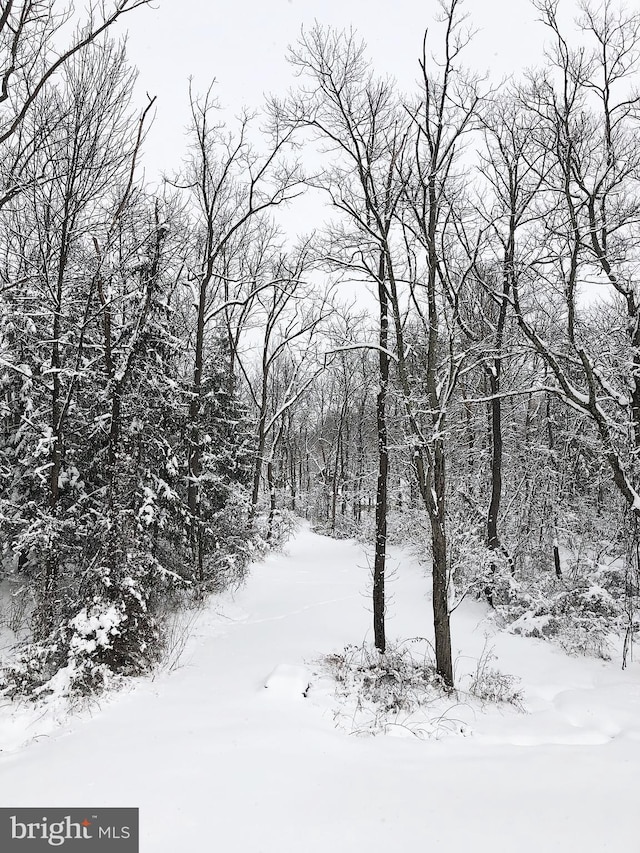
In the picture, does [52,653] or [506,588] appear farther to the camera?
[506,588]

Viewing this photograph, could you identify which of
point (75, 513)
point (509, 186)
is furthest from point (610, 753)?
point (509, 186)

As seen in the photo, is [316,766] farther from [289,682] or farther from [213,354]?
[213,354]

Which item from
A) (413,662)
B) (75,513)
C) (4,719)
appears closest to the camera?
(4,719)

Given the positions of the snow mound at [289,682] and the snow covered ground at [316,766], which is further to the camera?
the snow mound at [289,682]

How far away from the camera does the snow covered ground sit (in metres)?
3.33

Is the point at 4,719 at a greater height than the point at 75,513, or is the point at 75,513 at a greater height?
the point at 75,513

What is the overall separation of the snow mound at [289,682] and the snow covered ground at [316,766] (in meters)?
0.02

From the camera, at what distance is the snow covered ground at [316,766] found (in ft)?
10.9

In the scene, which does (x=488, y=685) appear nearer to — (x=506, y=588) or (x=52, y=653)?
(x=506, y=588)

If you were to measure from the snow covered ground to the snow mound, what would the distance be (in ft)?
0.08

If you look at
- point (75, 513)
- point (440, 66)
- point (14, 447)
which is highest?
point (440, 66)

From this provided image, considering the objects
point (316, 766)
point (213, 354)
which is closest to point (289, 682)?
point (316, 766)

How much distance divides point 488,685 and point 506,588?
4.65m

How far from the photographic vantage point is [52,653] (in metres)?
6.57
